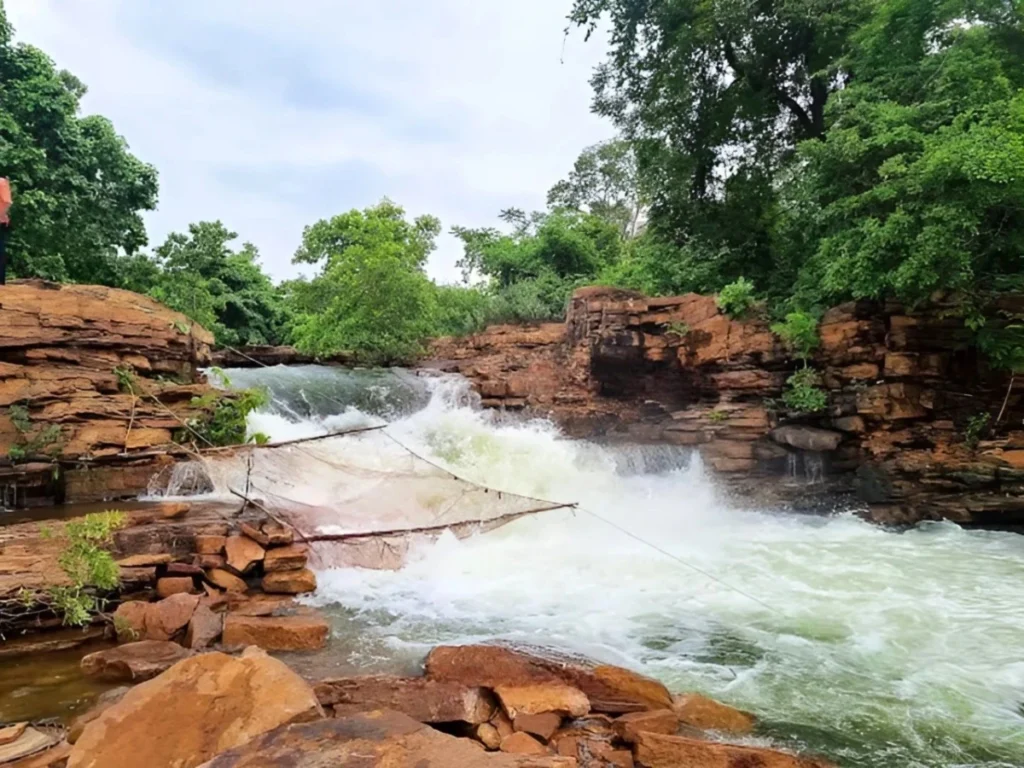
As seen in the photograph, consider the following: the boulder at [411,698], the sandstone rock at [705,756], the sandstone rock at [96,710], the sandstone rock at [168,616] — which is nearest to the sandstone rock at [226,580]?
the sandstone rock at [168,616]

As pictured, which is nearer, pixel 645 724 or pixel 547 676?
pixel 645 724

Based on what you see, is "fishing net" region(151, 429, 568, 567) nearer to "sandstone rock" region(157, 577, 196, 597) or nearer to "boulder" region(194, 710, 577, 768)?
"sandstone rock" region(157, 577, 196, 597)

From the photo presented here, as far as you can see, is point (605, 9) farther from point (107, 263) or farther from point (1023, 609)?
point (1023, 609)

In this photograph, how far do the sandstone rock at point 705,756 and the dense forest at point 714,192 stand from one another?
7.67 m

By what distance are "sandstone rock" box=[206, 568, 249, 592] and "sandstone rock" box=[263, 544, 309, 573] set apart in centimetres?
26

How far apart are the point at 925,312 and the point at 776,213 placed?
4.68 meters

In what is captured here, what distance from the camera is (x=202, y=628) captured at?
4656 mm

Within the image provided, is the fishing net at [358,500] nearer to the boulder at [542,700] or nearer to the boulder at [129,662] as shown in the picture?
the boulder at [129,662]

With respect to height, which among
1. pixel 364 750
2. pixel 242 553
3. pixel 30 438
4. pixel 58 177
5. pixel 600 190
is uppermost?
pixel 600 190

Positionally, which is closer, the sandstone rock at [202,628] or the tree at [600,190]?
the sandstone rock at [202,628]

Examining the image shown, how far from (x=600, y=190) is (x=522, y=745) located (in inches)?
1002

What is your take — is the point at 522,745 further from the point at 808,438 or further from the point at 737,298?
the point at 737,298

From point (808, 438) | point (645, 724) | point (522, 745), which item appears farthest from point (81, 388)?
point (808, 438)

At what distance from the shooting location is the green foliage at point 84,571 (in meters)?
4.83
